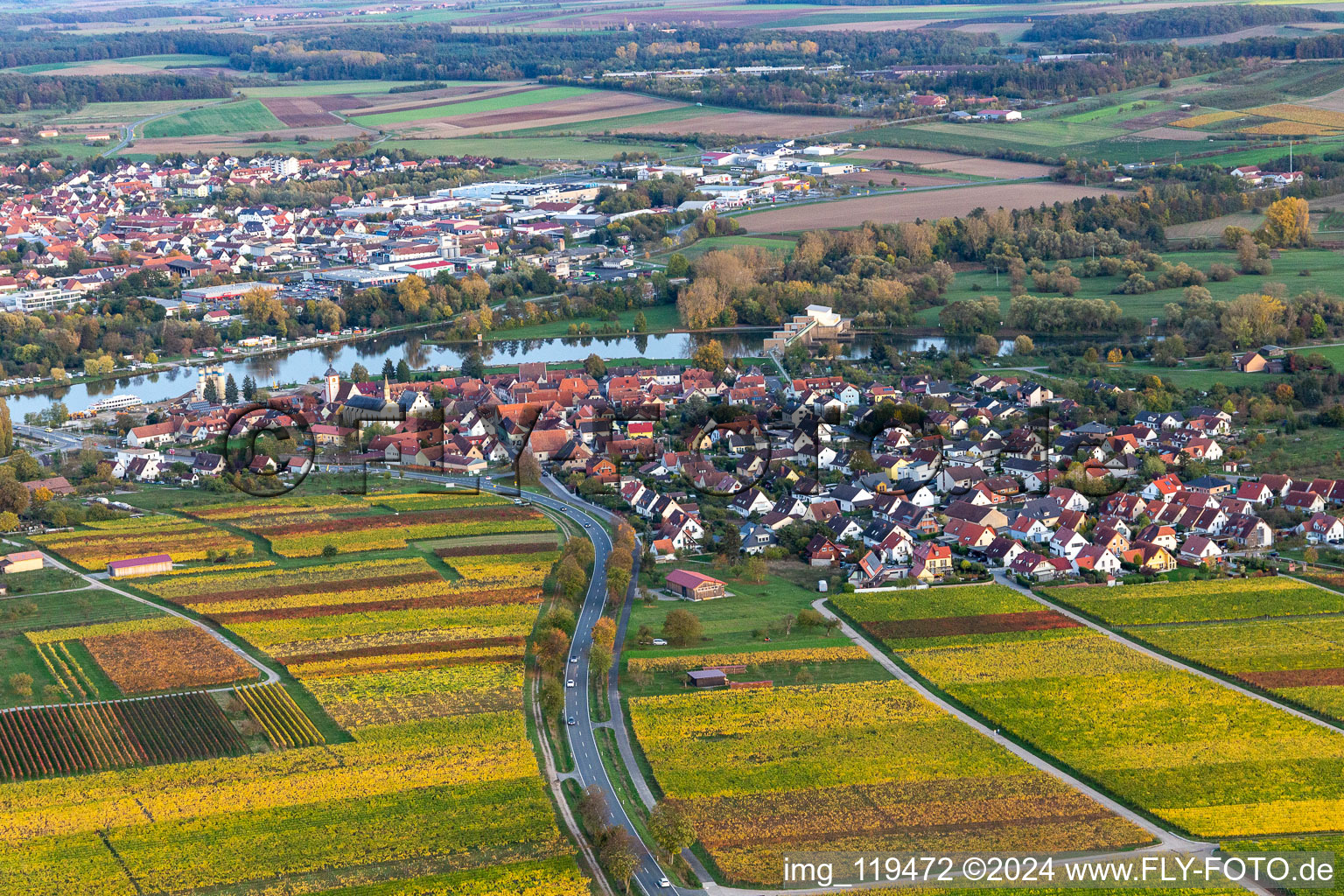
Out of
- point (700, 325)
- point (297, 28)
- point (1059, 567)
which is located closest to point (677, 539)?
point (1059, 567)

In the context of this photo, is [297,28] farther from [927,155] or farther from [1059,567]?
[1059,567]

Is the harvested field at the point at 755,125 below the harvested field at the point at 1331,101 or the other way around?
below

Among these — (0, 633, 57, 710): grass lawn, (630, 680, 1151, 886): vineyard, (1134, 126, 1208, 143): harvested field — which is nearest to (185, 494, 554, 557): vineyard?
(0, 633, 57, 710): grass lawn

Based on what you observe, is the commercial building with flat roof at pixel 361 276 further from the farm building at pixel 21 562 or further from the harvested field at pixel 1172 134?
the harvested field at pixel 1172 134

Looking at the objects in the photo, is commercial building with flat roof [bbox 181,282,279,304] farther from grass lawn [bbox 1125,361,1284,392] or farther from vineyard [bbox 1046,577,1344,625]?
vineyard [bbox 1046,577,1344,625]

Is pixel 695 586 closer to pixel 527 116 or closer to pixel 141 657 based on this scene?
pixel 141 657

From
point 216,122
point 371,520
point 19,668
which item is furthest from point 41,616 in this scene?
point 216,122

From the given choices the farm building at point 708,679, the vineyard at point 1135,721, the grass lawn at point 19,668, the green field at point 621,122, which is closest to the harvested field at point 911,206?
the green field at point 621,122

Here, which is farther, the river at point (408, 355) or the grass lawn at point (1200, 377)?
the river at point (408, 355)
